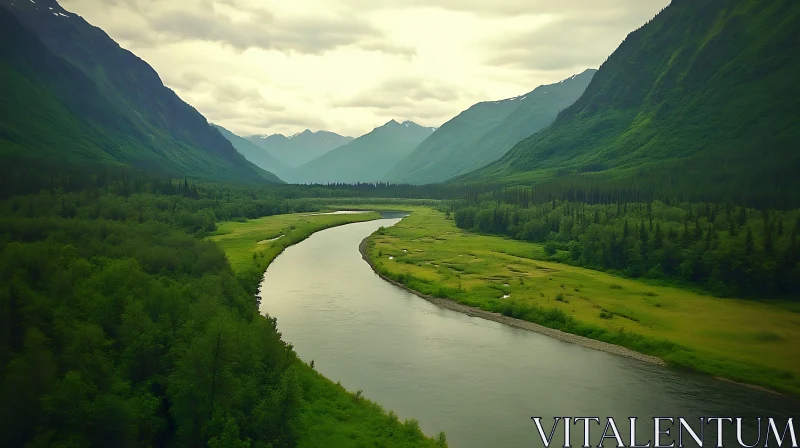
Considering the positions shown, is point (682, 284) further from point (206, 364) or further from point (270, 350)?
point (206, 364)

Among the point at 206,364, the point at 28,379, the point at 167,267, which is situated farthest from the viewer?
the point at 167,267

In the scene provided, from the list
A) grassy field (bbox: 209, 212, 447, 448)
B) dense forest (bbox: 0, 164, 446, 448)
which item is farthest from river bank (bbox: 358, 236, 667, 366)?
dense forest (bbox: 0, 164, 446, 448)

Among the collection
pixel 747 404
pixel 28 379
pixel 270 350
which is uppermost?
pixel 28 379

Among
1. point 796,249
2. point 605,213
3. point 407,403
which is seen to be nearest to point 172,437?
point 407,403

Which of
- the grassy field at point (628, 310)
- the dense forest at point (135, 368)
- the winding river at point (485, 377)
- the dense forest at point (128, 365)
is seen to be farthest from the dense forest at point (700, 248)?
the dense forest at point (128, 365)

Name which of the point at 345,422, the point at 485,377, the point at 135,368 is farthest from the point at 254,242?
the point at 135,368

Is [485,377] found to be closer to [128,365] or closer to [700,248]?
[128,365]
